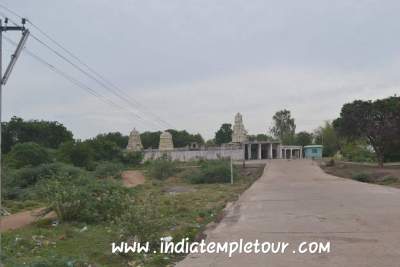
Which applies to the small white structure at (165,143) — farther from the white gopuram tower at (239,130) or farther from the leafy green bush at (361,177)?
the leafy green bush at (361,177)

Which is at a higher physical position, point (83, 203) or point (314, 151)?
point (314, 151)

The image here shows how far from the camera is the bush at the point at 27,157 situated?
50128 mm

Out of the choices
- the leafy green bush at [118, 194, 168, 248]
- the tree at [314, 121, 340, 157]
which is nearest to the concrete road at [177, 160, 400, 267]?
the leafy green bush at [118, 194, 168, 248]

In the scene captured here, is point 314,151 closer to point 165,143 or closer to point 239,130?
point 239,130

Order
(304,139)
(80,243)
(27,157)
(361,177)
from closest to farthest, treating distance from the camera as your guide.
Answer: (80,243) → (361,177) → (27,157) → (304,139)

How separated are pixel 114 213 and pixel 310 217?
18.1 ft

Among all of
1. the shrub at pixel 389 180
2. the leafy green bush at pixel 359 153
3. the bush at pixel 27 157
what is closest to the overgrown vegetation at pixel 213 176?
the shrub at pixel 389 180

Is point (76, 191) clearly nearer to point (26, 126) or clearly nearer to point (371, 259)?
point (371, 259)

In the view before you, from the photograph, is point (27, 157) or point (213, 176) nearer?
point (213, 176)

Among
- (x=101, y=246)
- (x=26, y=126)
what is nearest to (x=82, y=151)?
(x=26, y=126)

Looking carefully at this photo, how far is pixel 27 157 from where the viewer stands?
166 feet

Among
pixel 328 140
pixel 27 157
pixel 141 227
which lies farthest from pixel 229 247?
pixel 328 140

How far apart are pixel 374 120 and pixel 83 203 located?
1859 inches

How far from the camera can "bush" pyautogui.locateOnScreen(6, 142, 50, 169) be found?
50128 mm
